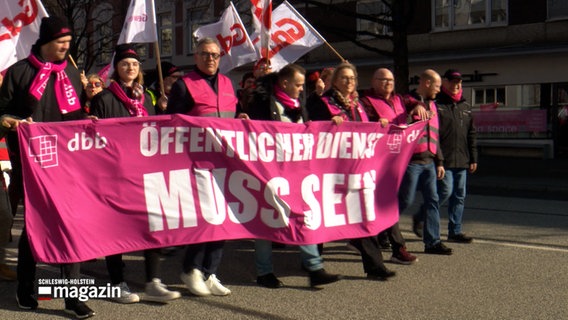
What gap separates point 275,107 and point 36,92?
5.99 ft

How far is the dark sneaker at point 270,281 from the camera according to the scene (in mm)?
6141

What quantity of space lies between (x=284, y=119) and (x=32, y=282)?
222 cm

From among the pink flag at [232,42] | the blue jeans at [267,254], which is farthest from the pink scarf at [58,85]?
the pink flag at [232,42]

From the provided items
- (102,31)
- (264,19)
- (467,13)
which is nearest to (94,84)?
(264,19)

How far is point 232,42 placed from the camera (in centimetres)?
999

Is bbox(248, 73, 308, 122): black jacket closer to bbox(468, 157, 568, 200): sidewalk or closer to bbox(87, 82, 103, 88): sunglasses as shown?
bbox(87, 82, 103, 88): sunglasses

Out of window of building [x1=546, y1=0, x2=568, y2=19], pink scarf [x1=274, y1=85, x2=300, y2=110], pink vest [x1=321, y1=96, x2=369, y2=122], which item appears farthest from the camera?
window of building [x1=546, y1=0, x2=568, y2=19]

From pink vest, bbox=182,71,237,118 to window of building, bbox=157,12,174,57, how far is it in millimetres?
29304

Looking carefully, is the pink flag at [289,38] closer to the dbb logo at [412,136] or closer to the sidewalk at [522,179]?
the dbb logo at [412,136]

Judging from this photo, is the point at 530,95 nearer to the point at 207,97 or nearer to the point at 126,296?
the point at 207,97

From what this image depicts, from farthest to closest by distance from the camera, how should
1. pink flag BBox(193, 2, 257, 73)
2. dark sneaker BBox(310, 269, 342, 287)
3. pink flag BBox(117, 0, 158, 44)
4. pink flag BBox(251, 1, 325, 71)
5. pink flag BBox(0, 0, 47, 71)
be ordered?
pink flag BBox(251, 1, 325, 71) < pink flag BBox(193, 2, 257, 73) < pink flag BBox(117, 0, 158, 44) < pink flag BBox(0, 0, 47, 71) < dark sneaker BBox(310, 269, 342, 287)

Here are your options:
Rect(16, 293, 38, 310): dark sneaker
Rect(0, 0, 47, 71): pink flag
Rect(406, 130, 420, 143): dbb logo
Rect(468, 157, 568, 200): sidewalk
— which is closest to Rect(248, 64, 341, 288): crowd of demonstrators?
Rect(406, 130, 420, 143): dbb logo

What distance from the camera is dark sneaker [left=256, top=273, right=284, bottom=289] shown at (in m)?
Answer: 6.14

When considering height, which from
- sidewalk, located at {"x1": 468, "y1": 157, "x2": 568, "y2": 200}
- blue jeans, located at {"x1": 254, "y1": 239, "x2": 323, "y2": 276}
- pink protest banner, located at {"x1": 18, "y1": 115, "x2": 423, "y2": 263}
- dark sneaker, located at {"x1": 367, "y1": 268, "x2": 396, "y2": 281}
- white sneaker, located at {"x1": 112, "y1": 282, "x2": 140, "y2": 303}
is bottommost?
sidewalk, located at {"x1": 468, "y1": 157, "x2": 568, "y2": 200}
